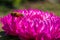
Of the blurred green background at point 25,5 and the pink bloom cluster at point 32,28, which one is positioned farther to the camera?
the blurred green background at point 25,5

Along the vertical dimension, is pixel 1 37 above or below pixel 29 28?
below

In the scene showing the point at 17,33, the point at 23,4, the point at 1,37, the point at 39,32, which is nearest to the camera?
the point at 39,32

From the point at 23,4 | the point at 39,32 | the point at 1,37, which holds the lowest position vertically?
the point at 23,4

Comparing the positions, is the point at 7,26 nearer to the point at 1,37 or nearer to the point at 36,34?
the point at 1,37

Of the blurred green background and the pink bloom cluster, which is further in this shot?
the blurred green background

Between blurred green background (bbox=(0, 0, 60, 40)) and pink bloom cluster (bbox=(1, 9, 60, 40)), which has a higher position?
pink bloom cluster (bbox=(1, 9, 60, 40))

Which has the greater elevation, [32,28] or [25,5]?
[32,28]

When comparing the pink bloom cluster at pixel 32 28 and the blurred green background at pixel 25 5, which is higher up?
the pink bloom cluster at pixel 32 28

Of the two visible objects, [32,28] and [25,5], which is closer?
[32,28]

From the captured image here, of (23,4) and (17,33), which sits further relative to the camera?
(23,4)

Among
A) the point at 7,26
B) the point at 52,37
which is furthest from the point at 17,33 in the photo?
the point at 52,37

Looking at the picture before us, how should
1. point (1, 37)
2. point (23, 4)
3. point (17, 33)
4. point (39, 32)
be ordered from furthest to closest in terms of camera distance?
1. point (23, 4)
2. point (1, 37)
3. point (17, 33)
4. point (39, 32)
